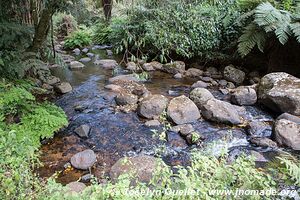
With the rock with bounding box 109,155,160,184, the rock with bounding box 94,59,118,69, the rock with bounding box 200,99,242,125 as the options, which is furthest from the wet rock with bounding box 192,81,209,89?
the rock with bounding box 109,155,160,184

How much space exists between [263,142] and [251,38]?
2.67 meters

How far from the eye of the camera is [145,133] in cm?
404

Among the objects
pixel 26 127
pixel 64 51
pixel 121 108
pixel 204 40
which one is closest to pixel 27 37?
pixel 26 127

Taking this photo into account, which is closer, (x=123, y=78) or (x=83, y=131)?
Result: (x=83, y=131)

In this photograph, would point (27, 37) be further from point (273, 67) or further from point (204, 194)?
point (273, 67)

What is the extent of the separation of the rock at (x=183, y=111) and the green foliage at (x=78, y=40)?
20.2ft

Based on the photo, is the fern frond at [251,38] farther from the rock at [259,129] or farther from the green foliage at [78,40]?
the green foliage at [78,40]

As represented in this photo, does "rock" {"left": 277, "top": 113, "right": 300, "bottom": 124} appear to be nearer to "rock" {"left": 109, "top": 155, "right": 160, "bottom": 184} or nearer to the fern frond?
the fern frond

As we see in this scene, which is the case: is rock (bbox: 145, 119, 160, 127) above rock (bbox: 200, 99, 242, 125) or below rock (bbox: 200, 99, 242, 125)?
below

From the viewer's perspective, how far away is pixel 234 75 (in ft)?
20.4

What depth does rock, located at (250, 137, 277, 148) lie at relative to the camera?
374 cm

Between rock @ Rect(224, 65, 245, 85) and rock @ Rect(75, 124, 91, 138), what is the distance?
11.7 feet

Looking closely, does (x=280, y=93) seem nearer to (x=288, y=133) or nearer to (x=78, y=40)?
(x=288, y=133)

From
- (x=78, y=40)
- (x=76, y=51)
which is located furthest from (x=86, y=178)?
(x=78, y=40)
